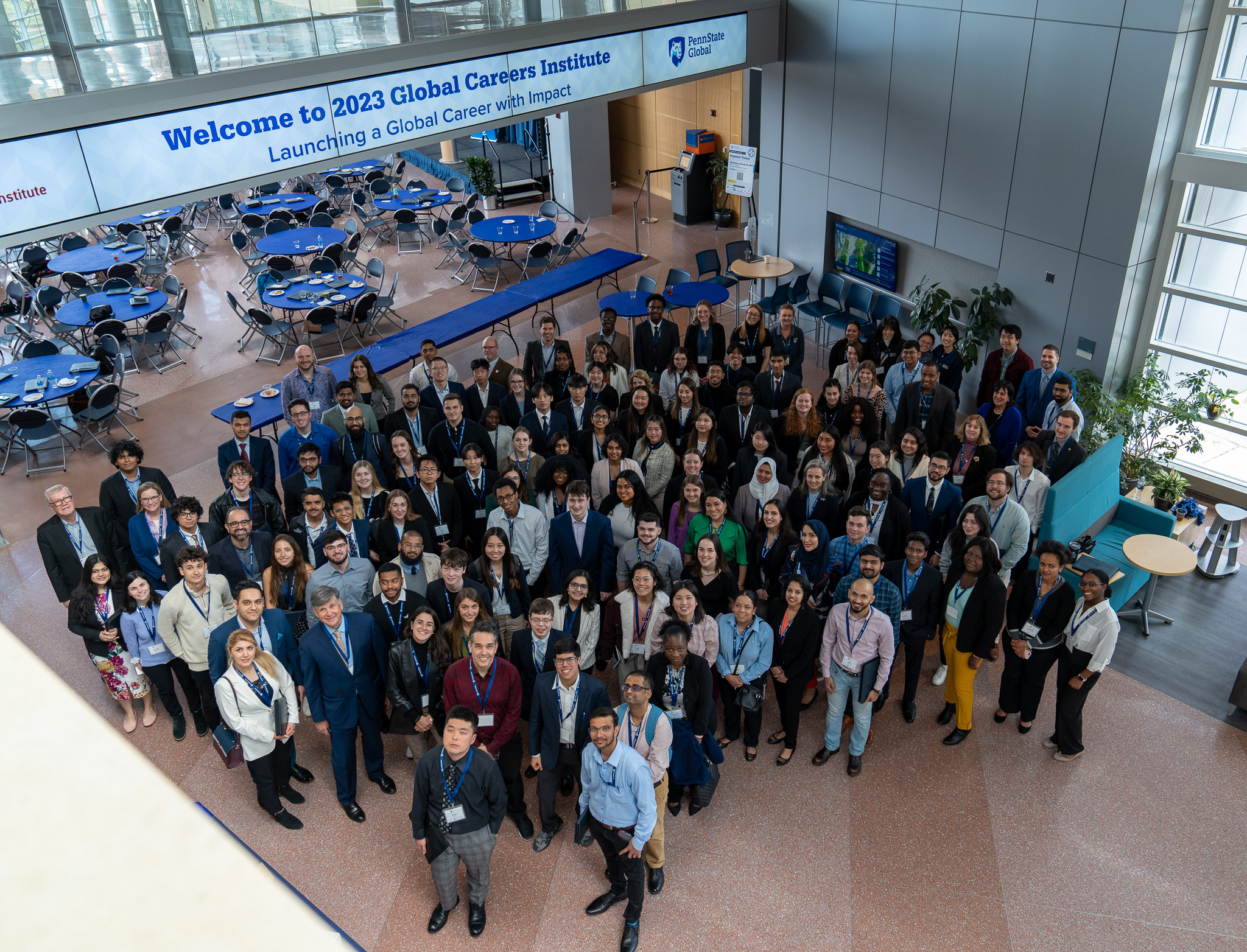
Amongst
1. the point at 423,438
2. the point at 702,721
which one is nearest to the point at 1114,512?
the point at 702,721

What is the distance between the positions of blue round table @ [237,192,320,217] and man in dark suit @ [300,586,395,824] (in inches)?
523

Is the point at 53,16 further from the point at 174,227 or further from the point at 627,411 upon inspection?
the point at 174,227

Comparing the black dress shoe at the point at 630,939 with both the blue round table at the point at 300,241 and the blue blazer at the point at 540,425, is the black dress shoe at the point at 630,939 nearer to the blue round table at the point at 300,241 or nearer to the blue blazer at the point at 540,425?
the blue blazer at the point at 540,425

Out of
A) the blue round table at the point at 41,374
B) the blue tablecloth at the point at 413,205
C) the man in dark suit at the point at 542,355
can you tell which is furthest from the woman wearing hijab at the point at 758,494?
the blue tablecloth at the point at 413,205

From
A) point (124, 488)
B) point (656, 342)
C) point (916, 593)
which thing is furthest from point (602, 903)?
point (656, 342)

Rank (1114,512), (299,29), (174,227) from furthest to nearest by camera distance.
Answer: (174,227)
(1114,512)
(299,29)

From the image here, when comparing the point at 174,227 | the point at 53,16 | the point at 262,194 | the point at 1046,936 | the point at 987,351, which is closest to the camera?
the point at 1046,936

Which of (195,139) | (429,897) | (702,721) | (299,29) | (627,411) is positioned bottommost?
(429,897)

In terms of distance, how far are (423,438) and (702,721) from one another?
3757 millimetres

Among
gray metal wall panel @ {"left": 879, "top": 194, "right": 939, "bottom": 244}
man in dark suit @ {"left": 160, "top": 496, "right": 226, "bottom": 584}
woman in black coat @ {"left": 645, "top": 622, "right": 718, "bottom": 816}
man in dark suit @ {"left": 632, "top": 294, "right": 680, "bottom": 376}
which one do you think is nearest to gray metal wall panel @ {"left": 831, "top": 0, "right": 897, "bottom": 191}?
gray metal wall panel @ {"left": 879, "top": 194, "right": 939, "bottom": 244}

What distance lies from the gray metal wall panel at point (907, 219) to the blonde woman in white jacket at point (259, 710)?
27.3 feet

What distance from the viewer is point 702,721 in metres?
5.23

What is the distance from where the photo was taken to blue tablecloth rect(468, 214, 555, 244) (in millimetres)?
14336

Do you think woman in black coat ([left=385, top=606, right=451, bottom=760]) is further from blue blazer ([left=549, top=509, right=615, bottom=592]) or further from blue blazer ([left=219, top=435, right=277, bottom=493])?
blue blazer ([left=219, top=435, right=277, bottom=493])
